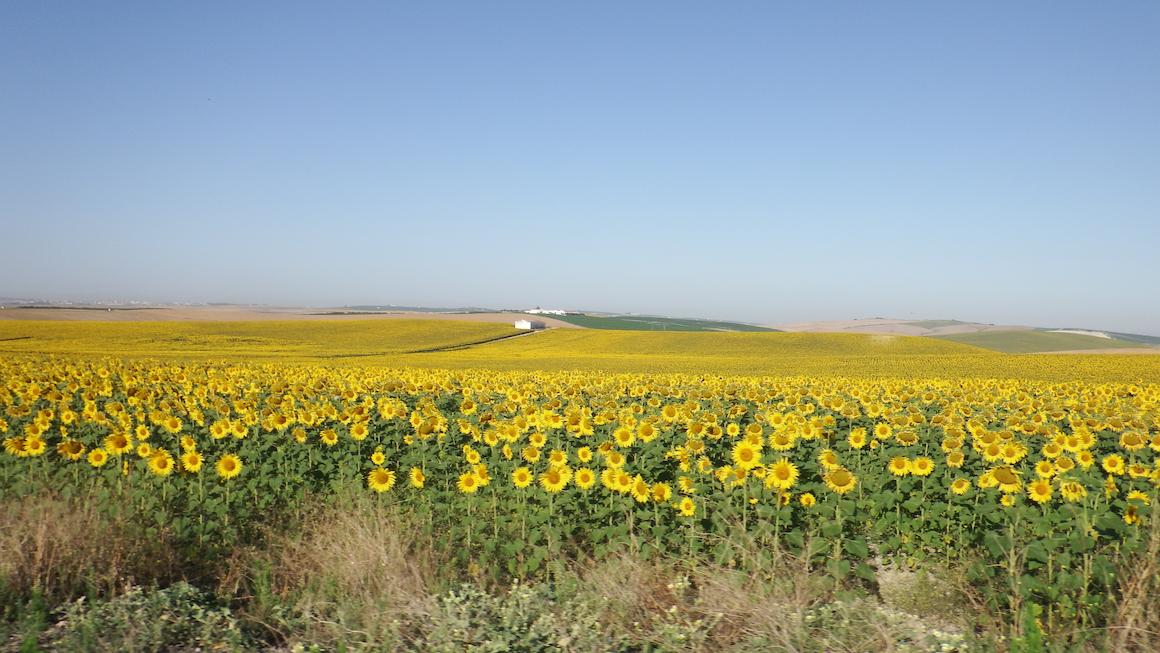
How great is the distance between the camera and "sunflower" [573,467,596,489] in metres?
6.25

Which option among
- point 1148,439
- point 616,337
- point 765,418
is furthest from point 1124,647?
point 616,337

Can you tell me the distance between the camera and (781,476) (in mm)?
5852

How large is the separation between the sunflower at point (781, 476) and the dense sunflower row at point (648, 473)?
0.6 inches

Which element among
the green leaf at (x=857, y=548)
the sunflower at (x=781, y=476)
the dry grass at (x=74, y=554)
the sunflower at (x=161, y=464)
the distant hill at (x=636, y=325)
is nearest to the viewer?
the dry grass at (x=74, y=554)

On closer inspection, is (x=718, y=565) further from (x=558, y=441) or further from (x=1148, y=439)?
(x=1148, y=439)

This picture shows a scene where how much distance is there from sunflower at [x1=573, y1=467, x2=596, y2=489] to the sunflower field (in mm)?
16

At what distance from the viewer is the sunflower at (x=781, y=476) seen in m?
5.79

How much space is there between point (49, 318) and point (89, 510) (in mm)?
75538

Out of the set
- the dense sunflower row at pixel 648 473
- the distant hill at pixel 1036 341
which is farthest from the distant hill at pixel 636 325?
the dense sunflower row at pixel 648 473

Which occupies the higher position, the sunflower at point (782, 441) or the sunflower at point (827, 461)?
the sunflower at point (782, 441)

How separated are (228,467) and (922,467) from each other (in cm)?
661

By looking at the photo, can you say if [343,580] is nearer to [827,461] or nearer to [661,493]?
[661,493]

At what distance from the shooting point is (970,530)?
594cm

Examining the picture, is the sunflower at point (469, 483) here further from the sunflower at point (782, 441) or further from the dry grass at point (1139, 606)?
the dry grass at point (1139, 606)
